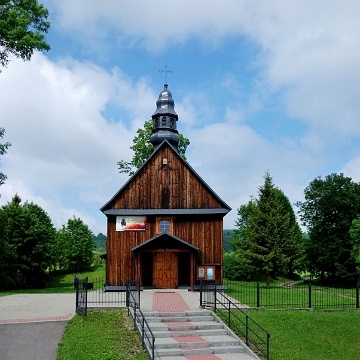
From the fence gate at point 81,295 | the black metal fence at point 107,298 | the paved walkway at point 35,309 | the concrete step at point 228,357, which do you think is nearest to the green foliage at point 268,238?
the black metal fence at point 107,298

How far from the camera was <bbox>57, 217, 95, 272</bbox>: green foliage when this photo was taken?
5381 cm

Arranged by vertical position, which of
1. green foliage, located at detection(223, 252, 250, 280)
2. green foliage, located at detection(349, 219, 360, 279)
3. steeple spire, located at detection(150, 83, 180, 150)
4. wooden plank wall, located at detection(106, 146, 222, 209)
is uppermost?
steeple spire, located at detection(150, 83, 180, 150)

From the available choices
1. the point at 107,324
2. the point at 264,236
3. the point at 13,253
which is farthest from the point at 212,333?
the point at 13,253

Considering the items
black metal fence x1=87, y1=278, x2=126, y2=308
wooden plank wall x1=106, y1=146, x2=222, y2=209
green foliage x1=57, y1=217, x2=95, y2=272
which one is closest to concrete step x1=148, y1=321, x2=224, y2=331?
black metal fence x1=87, y1=278, x2=126, y2=308

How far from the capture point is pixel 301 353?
43.3 ft

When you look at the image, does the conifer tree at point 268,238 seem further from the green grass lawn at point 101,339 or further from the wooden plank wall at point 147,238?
the green grass lawn at point 101,339

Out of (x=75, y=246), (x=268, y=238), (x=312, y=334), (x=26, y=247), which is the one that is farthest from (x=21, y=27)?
(x=75, y=246)

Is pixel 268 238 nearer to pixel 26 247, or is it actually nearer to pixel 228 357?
pixel 228 357

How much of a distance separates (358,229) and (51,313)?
87.3ft

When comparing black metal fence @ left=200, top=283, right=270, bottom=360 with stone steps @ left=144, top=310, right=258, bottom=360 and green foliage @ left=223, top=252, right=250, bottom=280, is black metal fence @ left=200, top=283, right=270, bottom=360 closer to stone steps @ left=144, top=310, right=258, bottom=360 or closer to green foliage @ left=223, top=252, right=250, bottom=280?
stone steps @ left=144, top=310, right=258, bottom=360

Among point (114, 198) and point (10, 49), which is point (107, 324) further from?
point (10, 49)

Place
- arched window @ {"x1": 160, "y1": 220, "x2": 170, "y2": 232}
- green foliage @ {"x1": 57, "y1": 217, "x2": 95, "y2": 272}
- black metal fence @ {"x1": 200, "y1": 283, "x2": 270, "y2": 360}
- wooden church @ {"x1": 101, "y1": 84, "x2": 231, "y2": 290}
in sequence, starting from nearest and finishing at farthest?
black metal fence @ {"x1": 200, "y1": 283, "x2": 270, "y2": 360} < wooden church @ {"x1": 101, "y1": 84, "x2": 231, "y2": 290} < arched window @ {"x1": 160, "y1": 220, "x2": 170, "y2": 232} < green foliage @ {"x1": 57, "y1": 217, "x2": 95, "y2": 272}

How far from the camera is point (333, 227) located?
134 feet

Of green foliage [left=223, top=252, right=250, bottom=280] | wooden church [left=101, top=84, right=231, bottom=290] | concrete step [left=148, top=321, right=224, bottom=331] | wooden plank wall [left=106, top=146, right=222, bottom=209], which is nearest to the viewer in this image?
concrete step [left=148, top=321, right=224, bottom=331]
